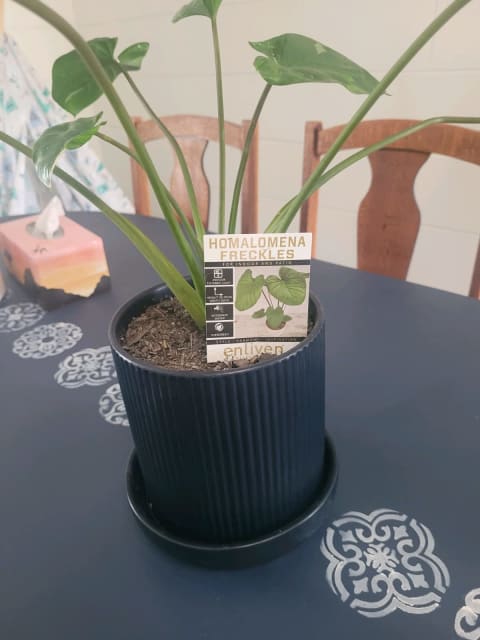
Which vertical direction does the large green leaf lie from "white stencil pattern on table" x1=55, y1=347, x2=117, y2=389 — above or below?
above

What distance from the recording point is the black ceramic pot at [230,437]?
1.18ft

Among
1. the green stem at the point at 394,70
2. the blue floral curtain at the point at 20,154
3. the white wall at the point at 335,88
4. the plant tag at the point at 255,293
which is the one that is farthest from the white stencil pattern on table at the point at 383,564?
the blue floral curtain at the point at 20,154

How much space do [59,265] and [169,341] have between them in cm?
50

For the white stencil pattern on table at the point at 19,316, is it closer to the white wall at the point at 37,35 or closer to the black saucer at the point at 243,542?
the black saucer at the point at 243,542

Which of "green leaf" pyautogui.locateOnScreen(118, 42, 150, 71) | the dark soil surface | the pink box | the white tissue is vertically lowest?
the pink box

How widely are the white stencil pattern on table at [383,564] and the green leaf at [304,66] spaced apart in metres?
0.37

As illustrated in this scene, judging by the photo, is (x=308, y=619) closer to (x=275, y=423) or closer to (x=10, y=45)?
(x=275, y=423)

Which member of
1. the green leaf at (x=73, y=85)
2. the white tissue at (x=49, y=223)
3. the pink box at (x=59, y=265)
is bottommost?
the pink box at (x=59, y=265)

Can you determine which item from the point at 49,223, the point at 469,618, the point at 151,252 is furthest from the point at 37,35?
the point at 469,618

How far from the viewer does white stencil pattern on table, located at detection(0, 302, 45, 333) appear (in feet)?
2.71

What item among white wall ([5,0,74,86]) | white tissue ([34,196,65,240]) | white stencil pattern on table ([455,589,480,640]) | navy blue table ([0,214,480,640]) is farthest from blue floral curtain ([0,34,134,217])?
white stencil pattern on table ([455,589,480,640])

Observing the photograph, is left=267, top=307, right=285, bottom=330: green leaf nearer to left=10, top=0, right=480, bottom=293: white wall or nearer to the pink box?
the pink box

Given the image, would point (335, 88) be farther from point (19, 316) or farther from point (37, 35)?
point (37, 35)

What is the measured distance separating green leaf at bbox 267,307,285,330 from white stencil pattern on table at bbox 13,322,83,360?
46cm
